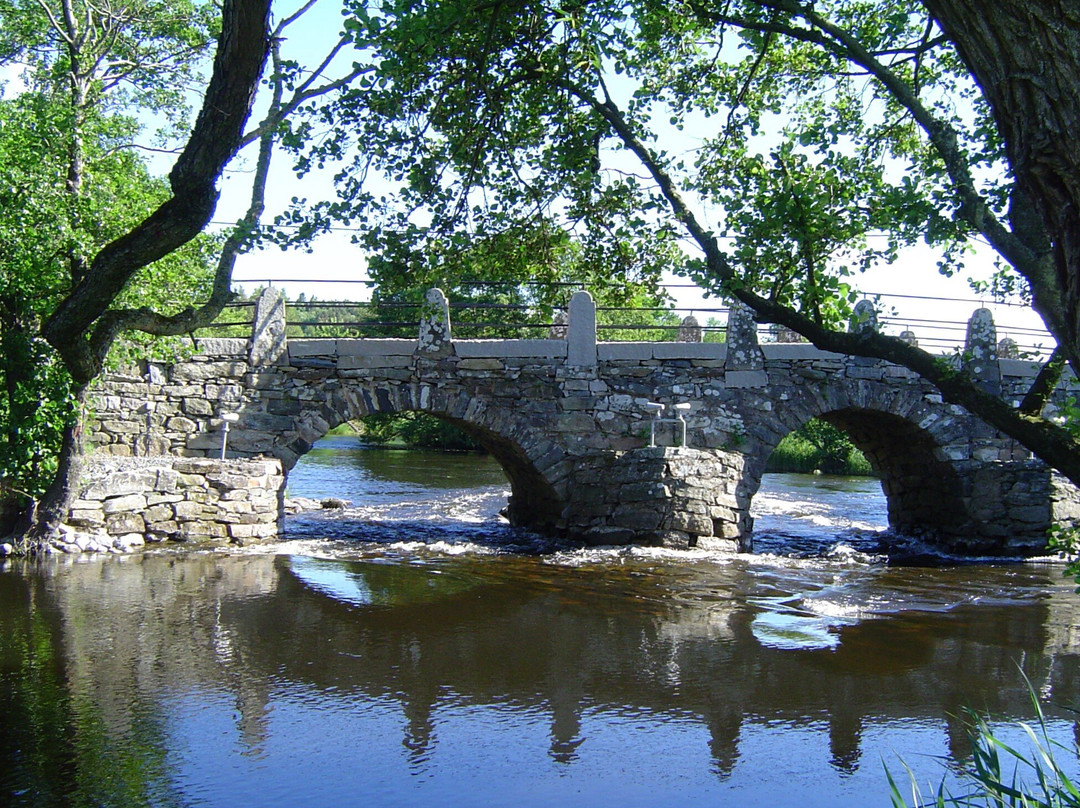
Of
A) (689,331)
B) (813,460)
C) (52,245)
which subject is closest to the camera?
(52,245)

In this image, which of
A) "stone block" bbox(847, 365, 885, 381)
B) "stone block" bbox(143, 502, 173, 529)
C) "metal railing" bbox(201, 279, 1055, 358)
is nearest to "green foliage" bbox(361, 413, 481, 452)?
"metal railing" bbox(201, 279, 1055, 358)

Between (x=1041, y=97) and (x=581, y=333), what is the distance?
1086 centimetres

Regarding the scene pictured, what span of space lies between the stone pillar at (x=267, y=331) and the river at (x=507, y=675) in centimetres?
257

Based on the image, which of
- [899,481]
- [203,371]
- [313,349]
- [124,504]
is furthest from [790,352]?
[124,504]

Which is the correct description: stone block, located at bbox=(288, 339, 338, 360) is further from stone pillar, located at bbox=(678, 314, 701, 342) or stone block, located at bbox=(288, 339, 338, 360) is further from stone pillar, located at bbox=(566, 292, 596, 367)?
stone pillar, located at bbox=(678, 314, 701, 342)

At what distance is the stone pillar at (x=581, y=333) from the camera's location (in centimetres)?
1368

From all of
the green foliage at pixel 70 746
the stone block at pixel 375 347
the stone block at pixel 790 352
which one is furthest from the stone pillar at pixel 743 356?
the green foliage at pixel 70 746

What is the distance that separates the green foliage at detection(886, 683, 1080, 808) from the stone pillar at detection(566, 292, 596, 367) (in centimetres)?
837

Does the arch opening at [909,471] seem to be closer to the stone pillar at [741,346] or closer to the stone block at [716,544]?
the stone pillar at [741,346]

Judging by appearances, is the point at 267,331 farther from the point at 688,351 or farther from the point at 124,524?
the point at 688,351

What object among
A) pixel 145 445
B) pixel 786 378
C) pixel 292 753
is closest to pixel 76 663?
pixel 292 753

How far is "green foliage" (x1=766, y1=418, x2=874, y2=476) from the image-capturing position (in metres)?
29.0

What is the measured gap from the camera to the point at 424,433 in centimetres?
3747

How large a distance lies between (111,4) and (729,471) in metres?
13.3
